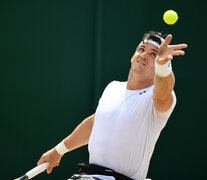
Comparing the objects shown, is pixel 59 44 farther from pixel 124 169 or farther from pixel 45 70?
pixel 124 169

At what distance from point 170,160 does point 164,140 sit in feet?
0.77

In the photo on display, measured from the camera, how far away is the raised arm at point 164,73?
8.03 feet

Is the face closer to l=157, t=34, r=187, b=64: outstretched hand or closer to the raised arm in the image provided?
the raised arm

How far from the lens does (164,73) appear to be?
2492 millimetres

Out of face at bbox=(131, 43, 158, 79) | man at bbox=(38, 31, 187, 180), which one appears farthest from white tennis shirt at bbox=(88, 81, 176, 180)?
face at bbox=(131, 43, 158, 79)

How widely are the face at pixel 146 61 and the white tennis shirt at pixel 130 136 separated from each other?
0.13 metres

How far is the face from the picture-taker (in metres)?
3.02

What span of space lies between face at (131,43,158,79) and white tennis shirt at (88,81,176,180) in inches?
5.2

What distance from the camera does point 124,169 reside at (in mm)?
2863

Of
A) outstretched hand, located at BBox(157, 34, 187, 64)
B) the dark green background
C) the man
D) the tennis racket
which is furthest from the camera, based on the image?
the dark green background

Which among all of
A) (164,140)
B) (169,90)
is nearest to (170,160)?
(164,140)

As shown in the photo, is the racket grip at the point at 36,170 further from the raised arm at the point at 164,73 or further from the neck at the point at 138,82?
the raised arm at the point at 164,73

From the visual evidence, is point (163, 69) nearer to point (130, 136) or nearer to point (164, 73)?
point (164, 73)

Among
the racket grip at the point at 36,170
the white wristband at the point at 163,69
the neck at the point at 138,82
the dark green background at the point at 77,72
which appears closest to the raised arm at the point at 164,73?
the white wristband at the point at 163,69
